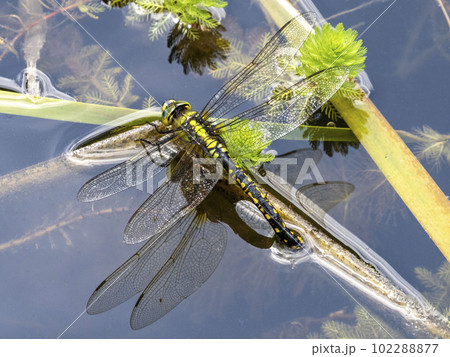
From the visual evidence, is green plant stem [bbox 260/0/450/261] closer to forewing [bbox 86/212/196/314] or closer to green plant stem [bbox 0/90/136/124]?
forewing [bbox 86/212/196/314]

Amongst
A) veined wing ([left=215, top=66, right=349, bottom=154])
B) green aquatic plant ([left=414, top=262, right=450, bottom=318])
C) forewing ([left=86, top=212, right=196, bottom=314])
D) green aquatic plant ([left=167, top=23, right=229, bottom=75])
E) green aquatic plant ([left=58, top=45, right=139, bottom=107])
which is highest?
green aquatic plant ([left=58, top=45, right=139, bottom=107])

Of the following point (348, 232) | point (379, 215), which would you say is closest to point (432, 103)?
point (379, 215)

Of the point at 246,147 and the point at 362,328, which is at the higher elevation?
the point at 246,147

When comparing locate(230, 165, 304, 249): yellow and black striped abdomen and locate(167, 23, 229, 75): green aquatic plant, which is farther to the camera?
locate(167, 23, 229, 75): green aquatic plant

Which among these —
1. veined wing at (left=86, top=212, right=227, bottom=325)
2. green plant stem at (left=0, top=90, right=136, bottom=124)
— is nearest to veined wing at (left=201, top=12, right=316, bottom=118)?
green plant stem at (left=0, top=90, right=136, bottom=124)

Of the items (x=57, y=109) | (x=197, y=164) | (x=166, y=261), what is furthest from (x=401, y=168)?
(x=57, y=109)

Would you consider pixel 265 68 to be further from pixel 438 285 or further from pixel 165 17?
→ pixel 438 285

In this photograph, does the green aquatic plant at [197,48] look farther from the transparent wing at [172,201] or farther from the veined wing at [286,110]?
the transparent wing at [172,201]
